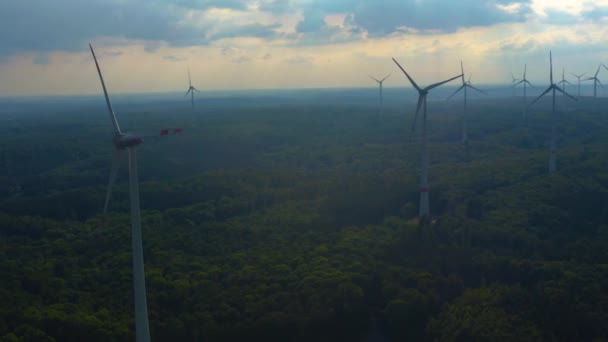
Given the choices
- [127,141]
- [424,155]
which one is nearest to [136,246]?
[127,141]

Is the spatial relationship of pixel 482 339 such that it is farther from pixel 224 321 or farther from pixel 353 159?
pixel 353 159

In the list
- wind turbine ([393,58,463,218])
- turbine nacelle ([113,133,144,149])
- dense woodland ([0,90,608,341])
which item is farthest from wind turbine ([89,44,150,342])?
wind turbine ([393,58,463,218])

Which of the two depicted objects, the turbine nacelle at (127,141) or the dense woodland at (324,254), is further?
the dense woodland at (324,254)

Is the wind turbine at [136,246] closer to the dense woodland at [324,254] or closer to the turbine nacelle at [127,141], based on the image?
the turbine nacelle at [127,141]

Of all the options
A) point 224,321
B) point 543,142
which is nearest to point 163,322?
point 224,321

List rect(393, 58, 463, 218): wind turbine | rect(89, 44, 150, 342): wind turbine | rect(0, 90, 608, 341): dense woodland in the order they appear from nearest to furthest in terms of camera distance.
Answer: rect(89, 44, 150, 342): wind turbine
rect(0, 90, 608, 341): dense woodland
rect(393, 58, 463, 218): wind turbine

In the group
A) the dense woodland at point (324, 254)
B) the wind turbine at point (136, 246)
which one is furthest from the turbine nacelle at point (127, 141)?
the dense woodland at point (324, 254)

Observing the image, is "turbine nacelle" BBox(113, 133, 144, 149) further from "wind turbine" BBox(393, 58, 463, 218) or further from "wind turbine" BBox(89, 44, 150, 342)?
"wind turbine" BBox(393, 58, 463, 218)

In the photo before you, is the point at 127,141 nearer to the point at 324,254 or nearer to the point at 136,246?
the point at 136,246

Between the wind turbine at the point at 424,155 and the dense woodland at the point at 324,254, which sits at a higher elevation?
the wind turbine at the point at 424,155
